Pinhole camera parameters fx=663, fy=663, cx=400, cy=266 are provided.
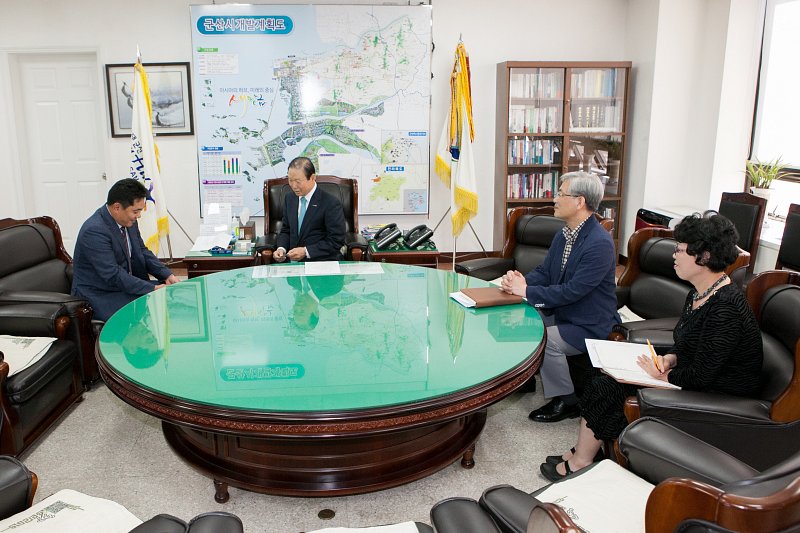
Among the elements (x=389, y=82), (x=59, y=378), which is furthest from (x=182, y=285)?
(x=389, y=82)

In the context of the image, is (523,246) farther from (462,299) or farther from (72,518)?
(72,518)

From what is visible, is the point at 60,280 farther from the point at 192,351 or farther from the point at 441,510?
the point at 441,510

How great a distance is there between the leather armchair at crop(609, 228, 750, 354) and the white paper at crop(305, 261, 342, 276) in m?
1.60

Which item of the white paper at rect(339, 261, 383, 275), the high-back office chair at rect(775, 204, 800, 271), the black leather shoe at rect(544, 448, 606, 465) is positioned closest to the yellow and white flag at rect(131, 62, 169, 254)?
the white paper at rect(339, 261, 383, 275)

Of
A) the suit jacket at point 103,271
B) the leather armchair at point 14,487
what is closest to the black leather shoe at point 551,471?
the leather armchair at point 14,487

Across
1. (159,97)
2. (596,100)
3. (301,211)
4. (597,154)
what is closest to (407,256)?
(301,211)

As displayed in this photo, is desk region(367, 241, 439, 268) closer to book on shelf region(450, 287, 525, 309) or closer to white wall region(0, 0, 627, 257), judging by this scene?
book on shelf region(450, 287, 525, 309)

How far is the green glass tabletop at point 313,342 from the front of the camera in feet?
7.50

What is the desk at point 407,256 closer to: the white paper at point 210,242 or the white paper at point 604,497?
the white paper at point 210,242

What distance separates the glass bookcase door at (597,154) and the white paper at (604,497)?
4.89m

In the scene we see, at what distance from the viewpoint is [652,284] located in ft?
12.0

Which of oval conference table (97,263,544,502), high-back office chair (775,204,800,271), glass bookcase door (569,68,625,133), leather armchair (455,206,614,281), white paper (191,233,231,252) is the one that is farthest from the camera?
glass bookcase door (569,68,625,133)

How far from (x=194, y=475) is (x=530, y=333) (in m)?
1.59

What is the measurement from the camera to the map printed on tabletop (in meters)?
6.16
